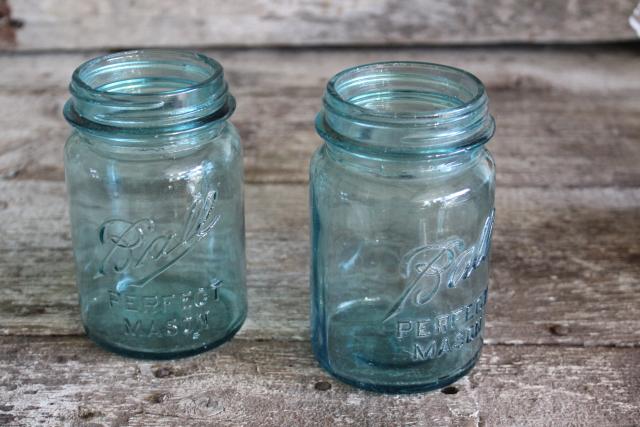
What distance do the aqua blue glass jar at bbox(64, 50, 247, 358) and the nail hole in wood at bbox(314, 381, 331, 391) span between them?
12 cm

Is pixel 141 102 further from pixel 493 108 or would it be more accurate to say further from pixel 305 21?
pixel 305 21

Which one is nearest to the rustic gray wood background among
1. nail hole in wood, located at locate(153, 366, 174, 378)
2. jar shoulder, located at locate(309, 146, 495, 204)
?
nail hole in wood, located at locate(153, 366, 174, 378)

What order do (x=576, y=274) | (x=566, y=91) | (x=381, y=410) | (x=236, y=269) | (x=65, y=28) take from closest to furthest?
(x=381, y=410)
(x=236, y=269)
(x=576, y=274)
(x=566, y=91)
(x=65, y=28)

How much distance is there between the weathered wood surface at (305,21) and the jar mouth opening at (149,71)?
84 cm

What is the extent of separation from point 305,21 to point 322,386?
1.04m

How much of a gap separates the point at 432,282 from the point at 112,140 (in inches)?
13.1

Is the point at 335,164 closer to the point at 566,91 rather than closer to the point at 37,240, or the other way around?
the point at 37,240

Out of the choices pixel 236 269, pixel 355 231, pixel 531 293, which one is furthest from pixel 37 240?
pixel 531 293

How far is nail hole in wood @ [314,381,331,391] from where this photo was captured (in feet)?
2.97

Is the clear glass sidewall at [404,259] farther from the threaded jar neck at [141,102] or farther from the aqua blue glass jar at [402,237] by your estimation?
the threaded jar neck at [141,102]

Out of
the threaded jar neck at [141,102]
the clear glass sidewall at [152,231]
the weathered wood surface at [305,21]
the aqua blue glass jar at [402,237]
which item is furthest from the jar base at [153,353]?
the weathered wood surface at [305,21]

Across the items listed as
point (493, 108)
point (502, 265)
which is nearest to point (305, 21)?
point (493, 108)

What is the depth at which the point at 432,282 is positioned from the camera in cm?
89

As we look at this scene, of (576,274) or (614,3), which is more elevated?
(614,3)
